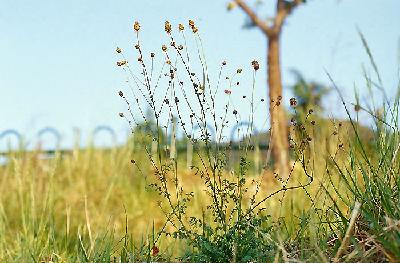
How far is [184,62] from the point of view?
302 centimetres

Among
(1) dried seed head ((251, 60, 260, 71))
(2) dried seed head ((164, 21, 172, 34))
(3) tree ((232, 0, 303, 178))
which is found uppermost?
(3) tree ((232, 0, 303, 178))

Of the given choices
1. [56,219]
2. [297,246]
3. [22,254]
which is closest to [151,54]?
[297,246]

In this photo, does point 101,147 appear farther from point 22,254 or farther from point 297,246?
point 297,246

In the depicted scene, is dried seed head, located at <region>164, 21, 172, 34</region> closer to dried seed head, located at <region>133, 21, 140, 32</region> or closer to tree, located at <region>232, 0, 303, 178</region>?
dried seed head, located at <region>133, 21, 140, 32</region>

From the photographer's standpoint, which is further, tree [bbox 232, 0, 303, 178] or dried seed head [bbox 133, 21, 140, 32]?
tree [bbox 232, 0, 303, 178]

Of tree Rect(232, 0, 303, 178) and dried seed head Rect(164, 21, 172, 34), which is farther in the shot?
tree Rect(232, 0, 303, 178)

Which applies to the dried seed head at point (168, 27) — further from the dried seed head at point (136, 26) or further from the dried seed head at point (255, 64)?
the dried seed head at point (255, 64)

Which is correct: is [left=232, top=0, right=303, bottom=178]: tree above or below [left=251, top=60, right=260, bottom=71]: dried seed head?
above

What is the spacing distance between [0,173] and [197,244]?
6.16 meters

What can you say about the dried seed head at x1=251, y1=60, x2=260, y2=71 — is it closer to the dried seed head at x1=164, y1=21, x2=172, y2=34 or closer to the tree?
the dried seed head at x1=164, y1=21, x2=172, y2=34

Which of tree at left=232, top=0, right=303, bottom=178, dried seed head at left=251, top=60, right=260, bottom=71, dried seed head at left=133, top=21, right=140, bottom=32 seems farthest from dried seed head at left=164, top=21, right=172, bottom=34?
tree at left=232, top=0, right=303, bottom=178

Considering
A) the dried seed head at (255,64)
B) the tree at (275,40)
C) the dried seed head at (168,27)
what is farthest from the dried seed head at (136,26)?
the tree at (275,40)

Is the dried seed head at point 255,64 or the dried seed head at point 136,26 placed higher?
the dried seed head at point 136,26

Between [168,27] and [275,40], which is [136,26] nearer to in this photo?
[168,27]
